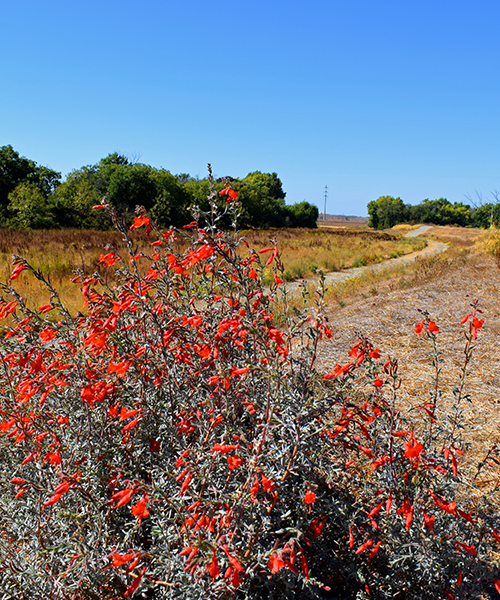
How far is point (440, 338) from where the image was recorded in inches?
202

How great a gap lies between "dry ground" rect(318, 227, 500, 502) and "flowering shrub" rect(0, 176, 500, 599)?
487 millimetres

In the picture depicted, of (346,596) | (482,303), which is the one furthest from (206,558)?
(482,303)

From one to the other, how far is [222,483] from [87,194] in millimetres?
27292

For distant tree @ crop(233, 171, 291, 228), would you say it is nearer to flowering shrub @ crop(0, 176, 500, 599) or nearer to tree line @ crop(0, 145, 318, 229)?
tree line @ crop(0, 145, 318, 229)

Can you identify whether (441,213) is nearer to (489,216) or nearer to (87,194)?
(489,216)

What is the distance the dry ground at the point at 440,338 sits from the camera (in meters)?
3.54

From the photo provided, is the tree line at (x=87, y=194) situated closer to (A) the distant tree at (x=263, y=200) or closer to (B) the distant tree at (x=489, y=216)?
(A) the distant tree at (x=263, y=200)

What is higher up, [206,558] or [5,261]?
→ [5,261]

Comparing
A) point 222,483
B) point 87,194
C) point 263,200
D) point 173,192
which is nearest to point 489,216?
point 263,200

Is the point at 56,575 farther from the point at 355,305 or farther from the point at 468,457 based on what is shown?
the point at 355,305

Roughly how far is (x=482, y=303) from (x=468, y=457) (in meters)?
4.43

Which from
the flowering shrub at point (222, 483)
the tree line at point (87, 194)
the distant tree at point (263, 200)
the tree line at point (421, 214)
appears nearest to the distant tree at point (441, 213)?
the tree line at point (421, 214)

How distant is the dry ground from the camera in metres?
3.54

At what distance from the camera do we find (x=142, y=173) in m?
33.2
